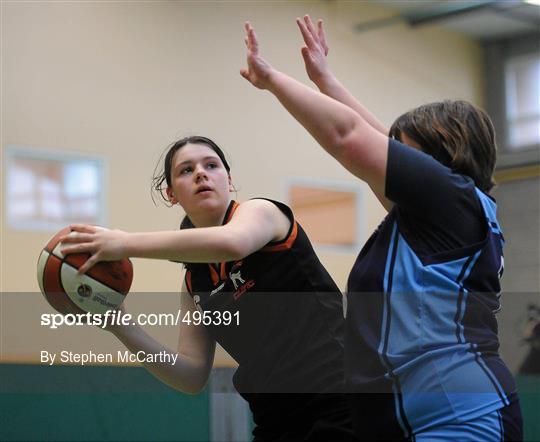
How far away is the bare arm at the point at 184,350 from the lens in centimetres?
280

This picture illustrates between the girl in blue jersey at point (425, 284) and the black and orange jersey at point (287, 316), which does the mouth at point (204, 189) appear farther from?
the girl in blue jersey at point (425, 284)

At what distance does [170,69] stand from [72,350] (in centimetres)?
260

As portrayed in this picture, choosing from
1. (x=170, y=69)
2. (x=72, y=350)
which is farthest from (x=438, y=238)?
(x=170, y=69)

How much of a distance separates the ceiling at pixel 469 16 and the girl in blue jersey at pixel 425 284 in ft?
24.9

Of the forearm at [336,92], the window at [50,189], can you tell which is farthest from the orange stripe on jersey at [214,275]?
the window at [50,189]

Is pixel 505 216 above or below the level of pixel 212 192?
below

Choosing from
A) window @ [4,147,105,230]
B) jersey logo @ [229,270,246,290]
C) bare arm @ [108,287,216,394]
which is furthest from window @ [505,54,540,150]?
jersey logo @ [229,270,246,290]

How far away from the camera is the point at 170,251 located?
2143 millimetres

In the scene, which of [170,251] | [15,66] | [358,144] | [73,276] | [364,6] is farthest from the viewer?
[364,6]

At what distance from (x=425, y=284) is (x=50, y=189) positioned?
6124 mm

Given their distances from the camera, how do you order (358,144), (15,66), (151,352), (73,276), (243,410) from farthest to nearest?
(15,66), (243,410), (151,352), (73,276), (358,144)

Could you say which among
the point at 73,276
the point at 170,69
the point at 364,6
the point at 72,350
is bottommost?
the point at 72,350

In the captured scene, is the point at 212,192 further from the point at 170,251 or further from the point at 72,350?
the point at 72,350

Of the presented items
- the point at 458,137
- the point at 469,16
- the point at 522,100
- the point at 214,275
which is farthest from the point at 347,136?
the point at 522,100
